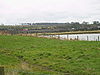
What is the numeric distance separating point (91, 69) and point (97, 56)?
488cm

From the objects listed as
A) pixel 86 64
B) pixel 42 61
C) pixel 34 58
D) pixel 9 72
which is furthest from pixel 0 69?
pixel 34 58

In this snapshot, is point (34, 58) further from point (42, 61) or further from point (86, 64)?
point (86, 64)

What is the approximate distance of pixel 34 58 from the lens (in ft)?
74.3

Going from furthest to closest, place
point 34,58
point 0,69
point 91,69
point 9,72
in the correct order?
point 34,58 < point 91,69 < point 9,72 < point 0,69

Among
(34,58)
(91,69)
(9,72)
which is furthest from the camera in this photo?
(34,58)

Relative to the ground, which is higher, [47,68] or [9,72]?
[9,72]

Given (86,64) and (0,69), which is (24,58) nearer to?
(86,64)

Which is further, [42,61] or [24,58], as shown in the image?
[24,58]

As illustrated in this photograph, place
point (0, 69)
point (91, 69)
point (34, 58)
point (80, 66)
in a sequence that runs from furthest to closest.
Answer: point (34, 58), point (80, 66), point (91, 69), point (0, 69)

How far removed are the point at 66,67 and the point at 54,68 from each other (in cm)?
85

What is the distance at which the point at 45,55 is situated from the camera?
2364 cm

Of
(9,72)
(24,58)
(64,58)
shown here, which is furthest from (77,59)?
(9,72)

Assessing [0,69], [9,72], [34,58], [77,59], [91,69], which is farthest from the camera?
[34,58]

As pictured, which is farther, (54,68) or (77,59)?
(77,59)
